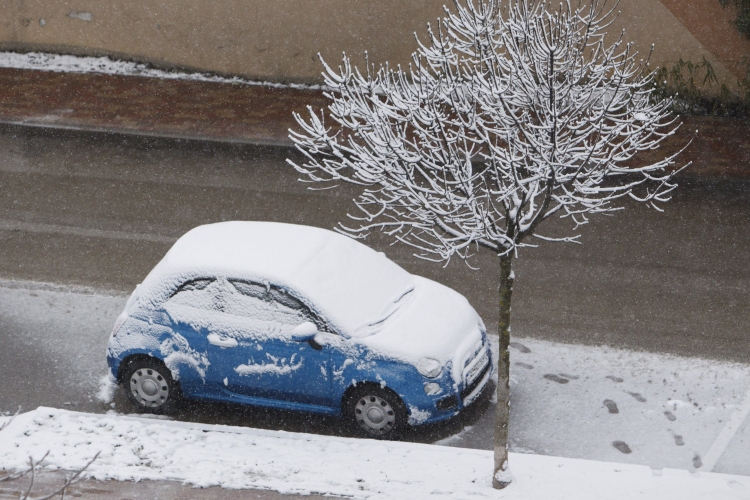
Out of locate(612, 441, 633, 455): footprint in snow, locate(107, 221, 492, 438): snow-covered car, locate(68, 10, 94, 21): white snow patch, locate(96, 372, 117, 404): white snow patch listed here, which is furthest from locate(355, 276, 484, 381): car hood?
locate(68, 10, 94, 21): white snow patch

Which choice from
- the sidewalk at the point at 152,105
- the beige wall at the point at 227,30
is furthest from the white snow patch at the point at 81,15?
the sidewalk at the point at 152,105

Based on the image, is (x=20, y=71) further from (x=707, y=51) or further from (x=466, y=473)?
(x=466, y=473)

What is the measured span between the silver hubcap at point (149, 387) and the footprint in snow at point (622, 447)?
13.1ft

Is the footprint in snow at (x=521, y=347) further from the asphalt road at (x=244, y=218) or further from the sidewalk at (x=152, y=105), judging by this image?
the sidewalk at (x=152, y=105)

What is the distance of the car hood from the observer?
7.96 m

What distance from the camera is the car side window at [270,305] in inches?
320

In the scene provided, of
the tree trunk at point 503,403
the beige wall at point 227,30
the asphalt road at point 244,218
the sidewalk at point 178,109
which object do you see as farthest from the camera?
the beige wall at point 227,30

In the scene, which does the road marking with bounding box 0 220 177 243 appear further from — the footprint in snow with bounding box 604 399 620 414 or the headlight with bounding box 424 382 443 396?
the footprint in snow with bounding box 604 399 620 414

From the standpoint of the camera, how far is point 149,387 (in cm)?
845

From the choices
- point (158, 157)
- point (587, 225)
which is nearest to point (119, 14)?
point (158, 157)

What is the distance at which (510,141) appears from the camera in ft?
21.6

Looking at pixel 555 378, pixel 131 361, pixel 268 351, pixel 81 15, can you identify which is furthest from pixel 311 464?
pixel 81 15

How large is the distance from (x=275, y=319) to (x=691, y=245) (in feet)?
20.5

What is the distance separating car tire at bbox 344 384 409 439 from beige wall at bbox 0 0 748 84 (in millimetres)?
10594
